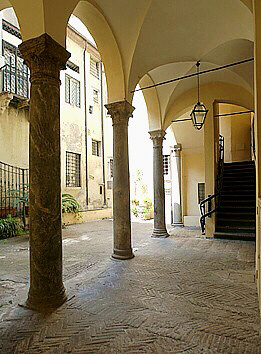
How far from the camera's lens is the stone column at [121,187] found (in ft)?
21.4

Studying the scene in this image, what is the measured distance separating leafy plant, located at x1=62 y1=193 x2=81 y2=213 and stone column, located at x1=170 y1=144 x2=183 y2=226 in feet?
16.7

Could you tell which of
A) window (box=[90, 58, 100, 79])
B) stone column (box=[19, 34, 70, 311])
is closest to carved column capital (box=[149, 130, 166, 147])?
stone column (box=[19, 34, 70, 311])

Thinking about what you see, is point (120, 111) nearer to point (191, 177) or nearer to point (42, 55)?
point (42, 55)

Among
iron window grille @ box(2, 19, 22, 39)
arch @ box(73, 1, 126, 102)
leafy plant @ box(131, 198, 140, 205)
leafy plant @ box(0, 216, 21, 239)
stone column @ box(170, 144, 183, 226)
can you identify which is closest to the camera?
arch @ box(73, 1, 126, 102)

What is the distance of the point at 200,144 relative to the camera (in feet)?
48.7

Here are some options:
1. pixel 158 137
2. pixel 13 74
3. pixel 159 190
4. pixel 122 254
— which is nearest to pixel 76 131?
pixel 13 74

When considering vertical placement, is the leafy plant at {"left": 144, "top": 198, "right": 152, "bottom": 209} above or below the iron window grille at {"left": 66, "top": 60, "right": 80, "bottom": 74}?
below

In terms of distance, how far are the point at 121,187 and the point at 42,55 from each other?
11.4 feet

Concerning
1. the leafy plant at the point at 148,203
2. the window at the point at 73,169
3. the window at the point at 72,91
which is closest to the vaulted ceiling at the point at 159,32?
the window at the point at 73,169

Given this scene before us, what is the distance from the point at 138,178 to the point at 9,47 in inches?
398

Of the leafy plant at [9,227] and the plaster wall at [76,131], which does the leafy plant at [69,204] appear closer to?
the plaster wall at [76,131]

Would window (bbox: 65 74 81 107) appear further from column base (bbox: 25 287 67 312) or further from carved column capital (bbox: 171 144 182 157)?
column base (bbox: 25 287 67 312)

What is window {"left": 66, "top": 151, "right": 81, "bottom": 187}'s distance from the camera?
15.5 metres

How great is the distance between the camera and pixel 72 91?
53.4 ft
